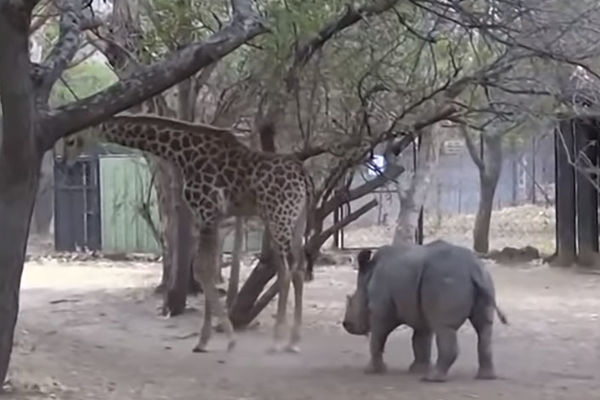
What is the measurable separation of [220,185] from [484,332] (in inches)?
114

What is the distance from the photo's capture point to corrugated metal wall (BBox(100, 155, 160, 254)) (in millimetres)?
20280

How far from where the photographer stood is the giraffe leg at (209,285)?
962cm

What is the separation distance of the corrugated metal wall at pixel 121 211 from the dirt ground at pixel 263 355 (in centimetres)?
594

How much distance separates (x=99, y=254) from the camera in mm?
19891

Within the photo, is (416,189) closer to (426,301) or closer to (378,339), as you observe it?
(378,339)

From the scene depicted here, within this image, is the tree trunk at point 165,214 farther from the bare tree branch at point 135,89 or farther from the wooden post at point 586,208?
the wooden post at point 586,208

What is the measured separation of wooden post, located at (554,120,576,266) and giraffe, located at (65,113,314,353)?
27.5 ft

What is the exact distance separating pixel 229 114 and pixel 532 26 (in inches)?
152

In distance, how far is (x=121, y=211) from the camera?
20.5 m

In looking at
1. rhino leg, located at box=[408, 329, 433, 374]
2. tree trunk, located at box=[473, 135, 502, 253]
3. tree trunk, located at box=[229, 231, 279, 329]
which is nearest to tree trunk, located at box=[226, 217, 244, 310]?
tree trunk, located at box=[229, 231, 279, 329]

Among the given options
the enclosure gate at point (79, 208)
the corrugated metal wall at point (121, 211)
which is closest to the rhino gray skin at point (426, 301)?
the corrugated metal wall at point (121, 211)

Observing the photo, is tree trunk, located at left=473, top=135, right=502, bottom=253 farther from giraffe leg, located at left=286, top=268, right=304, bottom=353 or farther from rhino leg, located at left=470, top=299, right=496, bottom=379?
rhino leg, located at left=470, top=299, right=496, bottom=379

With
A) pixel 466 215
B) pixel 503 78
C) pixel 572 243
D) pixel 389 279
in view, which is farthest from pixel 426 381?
pixel 466 215

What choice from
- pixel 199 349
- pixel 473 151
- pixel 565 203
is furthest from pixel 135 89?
pixel 473 151
